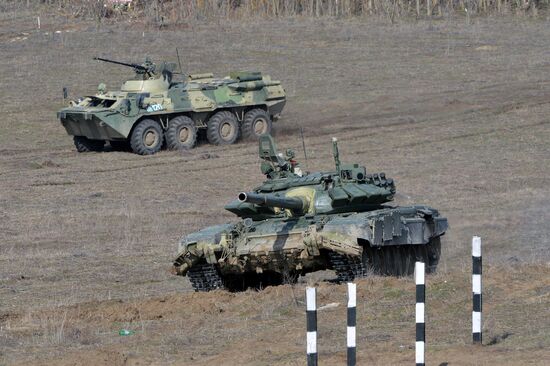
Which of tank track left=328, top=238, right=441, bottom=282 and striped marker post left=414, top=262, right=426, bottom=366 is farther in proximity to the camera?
tank track left=328, top=238, right=441, bottom=282

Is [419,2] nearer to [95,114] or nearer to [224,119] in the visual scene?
[224,119]

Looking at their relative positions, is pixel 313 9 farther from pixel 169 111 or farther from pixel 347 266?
pixel 347 266

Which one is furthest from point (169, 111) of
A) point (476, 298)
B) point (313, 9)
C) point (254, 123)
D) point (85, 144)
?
point (476, 298)

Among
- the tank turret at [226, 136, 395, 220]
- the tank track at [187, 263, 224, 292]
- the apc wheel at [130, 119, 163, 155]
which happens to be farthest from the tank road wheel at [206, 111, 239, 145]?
the tank track at [187, 263, 224, 292]

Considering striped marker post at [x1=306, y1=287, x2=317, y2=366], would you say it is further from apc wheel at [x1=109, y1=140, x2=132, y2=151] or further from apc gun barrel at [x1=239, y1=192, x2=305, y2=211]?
apc wheel at [x1=109, y1=140, x2=132, y2=151]

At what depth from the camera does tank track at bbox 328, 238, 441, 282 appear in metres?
17.6

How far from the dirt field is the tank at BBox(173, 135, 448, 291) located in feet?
2.24

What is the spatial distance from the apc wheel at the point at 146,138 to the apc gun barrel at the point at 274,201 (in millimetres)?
16935

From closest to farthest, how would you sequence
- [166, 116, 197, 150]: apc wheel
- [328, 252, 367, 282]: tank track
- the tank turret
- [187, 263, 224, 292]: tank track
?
[328, 252, 367, 282]: tank track < the tank turret < [187, 263, 224, 292]: tank track < [166, 116, 197, 150]: apc wheel

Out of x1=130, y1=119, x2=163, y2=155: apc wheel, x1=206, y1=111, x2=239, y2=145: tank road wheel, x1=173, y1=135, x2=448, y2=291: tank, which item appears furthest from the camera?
x1=206, y1=111, x2=239, y2=145: tank road wheel

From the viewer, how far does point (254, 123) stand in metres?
37.3

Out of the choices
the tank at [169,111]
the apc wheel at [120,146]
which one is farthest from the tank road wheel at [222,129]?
the apc wheel at [120,146]

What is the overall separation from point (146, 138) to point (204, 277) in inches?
643

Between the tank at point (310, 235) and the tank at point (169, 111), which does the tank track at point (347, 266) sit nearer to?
the tank at point (310, 235)
